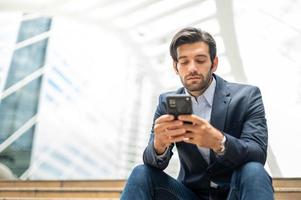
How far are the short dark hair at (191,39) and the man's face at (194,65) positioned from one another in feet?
0.05

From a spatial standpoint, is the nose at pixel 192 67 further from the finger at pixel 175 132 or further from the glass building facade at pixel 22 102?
the glass building facade at pixel 22 102

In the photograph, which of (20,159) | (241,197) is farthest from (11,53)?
(241,197)

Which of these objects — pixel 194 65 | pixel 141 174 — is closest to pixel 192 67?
pixel 194 65

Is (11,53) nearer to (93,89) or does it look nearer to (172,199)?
(93,89)

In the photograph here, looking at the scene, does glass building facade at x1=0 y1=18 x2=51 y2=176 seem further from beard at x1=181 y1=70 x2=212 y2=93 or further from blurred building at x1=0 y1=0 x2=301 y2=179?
beard at x1=181 y1=70 x2=212 y2=93

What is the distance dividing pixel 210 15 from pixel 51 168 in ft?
8.38

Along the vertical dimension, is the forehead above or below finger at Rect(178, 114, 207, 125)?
above

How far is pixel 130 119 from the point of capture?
4461mm

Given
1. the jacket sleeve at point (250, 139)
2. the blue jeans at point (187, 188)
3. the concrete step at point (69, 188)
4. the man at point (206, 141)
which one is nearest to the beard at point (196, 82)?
the man at point (206, 141)

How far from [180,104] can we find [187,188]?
13.9 inches

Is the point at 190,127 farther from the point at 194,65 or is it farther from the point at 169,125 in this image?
the point at 194,65

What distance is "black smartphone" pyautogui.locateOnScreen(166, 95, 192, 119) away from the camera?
1.06 metres

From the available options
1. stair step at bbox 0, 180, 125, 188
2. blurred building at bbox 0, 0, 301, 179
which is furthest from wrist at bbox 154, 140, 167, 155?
blurred building at bbox 0, 0, 301, 179

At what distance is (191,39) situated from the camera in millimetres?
1292
